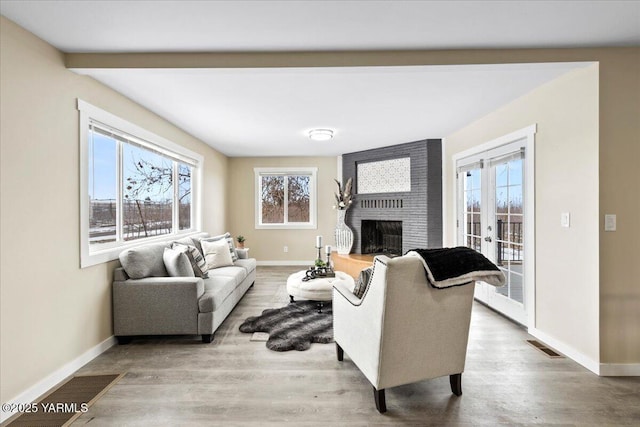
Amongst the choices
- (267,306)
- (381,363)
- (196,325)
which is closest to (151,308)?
(196,325)

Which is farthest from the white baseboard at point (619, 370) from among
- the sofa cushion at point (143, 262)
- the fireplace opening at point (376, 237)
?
the sofa cushion at point (143, 262)

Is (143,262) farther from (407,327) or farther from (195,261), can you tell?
(407,327)

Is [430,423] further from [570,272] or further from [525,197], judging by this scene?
[525,197]

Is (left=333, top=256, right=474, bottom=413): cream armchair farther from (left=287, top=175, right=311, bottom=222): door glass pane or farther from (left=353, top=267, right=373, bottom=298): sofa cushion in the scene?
(left=287, top=175, right=311, bottom=222): door glass pane

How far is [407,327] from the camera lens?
1801 millimetres

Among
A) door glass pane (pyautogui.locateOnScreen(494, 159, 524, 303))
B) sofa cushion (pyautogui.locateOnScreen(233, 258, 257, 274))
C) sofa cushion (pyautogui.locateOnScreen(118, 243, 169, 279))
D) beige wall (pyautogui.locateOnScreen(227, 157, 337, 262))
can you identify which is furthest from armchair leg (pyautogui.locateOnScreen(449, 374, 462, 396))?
beige wall (pyautogui.locateOnScreen(227, 157, 337, 262))

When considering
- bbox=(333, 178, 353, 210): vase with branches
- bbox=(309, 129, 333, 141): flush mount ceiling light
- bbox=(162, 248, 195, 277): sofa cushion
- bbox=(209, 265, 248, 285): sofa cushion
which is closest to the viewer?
bbox=(162, 248, 195, 277): sofa cushion

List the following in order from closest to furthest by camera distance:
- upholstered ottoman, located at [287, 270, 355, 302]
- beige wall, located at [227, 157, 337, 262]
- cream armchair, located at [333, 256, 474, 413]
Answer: cream armchair, located at [333, 256, 474, 413], upholstered ottoman, located at [287, 270, 355, 302], beige wall, located at [227, 157, 337, 262]

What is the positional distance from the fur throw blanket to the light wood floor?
850 millimetres

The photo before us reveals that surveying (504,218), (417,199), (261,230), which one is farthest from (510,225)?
(261,230)

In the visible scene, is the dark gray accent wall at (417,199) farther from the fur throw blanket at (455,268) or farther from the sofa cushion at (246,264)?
the fur throw blanket at (455,268)

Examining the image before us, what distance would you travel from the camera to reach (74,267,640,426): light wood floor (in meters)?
1.84

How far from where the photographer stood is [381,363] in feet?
5.89

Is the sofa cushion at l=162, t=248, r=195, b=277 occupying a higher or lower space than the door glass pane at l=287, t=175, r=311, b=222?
lower
